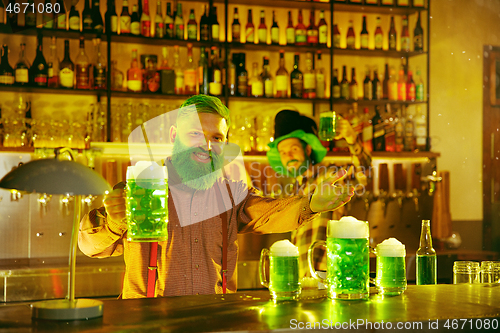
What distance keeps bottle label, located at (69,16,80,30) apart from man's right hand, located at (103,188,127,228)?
237 centimetres

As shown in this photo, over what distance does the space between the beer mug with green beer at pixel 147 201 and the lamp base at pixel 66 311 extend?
0.61ft

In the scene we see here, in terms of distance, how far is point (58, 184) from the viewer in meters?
0.96

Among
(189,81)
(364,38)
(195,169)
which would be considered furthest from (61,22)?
(364,38)

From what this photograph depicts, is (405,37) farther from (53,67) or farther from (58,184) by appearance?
(58,184)

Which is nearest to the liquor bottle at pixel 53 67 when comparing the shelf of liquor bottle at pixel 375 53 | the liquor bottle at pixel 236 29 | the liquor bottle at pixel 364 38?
the liquor bottle at pixel 236 29

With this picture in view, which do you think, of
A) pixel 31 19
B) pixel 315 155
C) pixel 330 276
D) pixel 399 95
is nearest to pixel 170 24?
pixel 31 19

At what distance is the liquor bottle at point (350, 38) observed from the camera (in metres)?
3.75

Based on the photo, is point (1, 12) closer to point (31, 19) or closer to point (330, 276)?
point (31, 19)

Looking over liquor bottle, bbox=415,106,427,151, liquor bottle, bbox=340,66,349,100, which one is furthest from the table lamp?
liquor bottle, bbox=415,106,427,151

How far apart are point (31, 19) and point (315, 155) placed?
194 centimetres

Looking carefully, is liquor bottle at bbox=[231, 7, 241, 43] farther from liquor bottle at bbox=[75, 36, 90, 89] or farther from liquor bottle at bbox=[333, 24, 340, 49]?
liquor bottle at bbox=[75, 36, 90, 89]

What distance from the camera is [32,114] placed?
3.37 metres

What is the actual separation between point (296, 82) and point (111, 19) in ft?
4.12

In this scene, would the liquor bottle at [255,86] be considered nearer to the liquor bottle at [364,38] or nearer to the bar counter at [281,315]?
the liquor bottle at [364,38]
